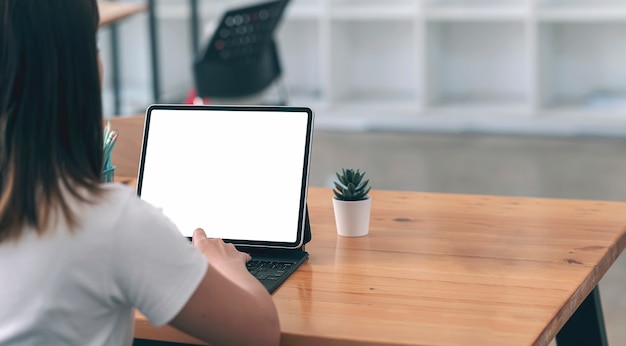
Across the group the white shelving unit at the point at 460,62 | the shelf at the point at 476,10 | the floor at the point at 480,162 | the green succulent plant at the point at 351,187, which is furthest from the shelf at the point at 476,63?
the green succulent plant at the point at 351,187

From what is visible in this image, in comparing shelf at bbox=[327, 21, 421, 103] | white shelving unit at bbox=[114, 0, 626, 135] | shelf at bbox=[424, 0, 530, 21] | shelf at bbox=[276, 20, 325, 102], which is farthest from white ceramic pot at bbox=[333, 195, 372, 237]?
shelf at bbox=[276, 20, 325, 102]

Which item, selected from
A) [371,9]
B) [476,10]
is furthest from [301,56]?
[476,10]

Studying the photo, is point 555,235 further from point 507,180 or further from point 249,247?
point 507,180

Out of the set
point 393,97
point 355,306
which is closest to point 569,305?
point 355,306

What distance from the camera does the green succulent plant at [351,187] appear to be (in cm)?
165

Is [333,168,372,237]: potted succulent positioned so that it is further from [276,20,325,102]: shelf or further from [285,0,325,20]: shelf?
[276,20,325,102]: shelf

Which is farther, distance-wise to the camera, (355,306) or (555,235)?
(555,235)

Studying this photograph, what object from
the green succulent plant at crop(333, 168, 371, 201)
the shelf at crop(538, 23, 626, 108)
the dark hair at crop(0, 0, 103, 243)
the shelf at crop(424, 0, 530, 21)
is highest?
the shelf at crop(424, 0, 530, 21)

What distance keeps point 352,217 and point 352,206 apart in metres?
0.02

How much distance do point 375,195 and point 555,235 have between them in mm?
425

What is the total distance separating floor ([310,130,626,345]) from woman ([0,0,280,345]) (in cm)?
342

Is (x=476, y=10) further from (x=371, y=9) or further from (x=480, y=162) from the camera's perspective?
(x=480, y=162)

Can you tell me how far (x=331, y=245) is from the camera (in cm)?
158

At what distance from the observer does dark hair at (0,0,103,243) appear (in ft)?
3.32
